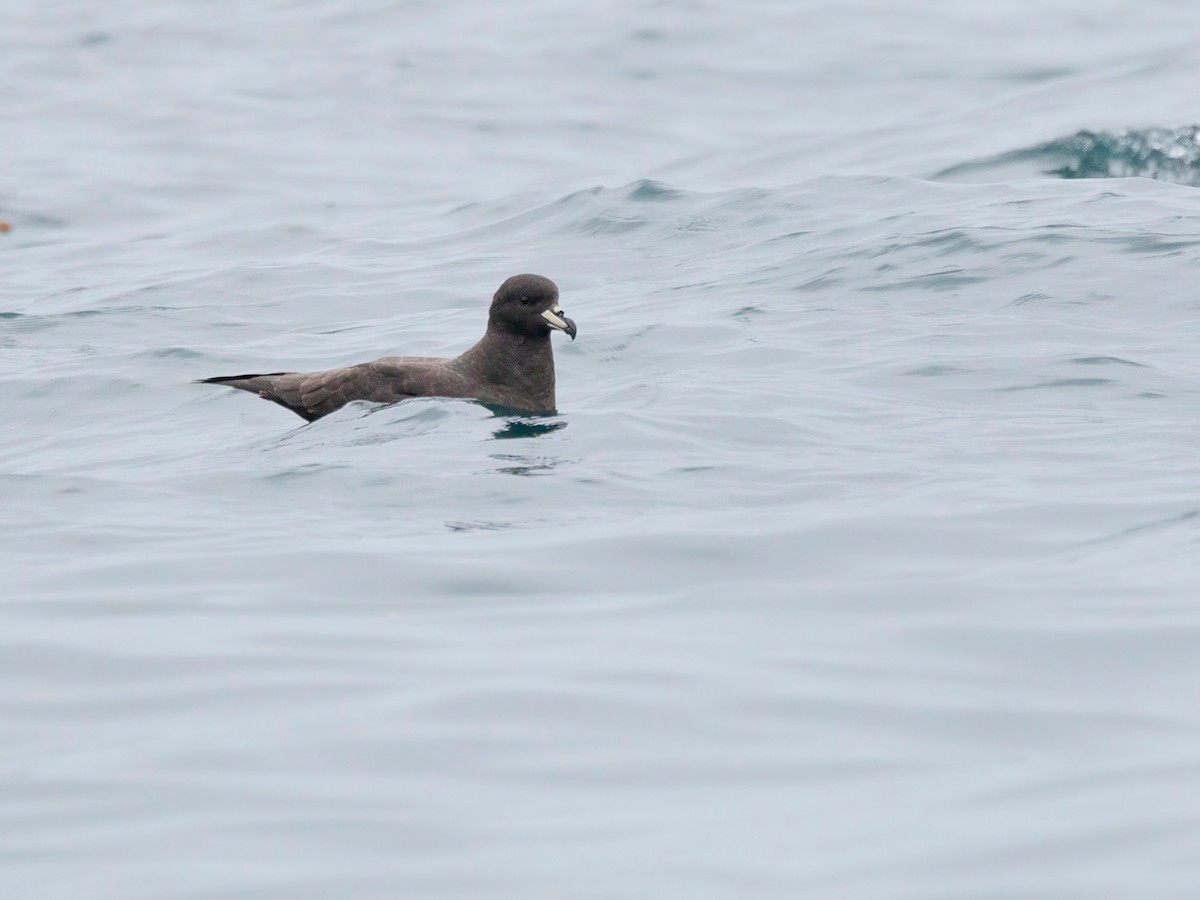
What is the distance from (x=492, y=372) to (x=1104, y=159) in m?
9.44

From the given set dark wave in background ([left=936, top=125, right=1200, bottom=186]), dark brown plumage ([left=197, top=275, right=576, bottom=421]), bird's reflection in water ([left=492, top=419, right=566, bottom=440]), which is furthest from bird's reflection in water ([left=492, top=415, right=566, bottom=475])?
dark wave in background ([left=936, top=125, right=1200, bottom=186])

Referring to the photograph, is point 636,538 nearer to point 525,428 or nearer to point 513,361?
point 525,428

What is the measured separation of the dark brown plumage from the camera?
10.2 metres

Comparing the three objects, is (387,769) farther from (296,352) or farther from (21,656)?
(296,352)

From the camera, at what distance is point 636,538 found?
23.6 ft

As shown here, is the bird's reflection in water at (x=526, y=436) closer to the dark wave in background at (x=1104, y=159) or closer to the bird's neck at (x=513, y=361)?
the bird's neck at (x=513, y=361)

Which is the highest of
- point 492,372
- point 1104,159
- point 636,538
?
point 1104,159

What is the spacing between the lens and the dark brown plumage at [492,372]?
33.3 ft

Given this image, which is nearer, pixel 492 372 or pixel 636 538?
pixel 636 538

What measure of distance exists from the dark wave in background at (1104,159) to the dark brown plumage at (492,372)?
8.38m

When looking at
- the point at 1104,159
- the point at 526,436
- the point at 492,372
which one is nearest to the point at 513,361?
the point at 492,372

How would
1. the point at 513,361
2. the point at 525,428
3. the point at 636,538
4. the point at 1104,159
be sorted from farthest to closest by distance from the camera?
the point at 1104,159 → the point at 513,361 → the point at 525,428 → the point at 636,538

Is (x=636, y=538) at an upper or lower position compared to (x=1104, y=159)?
lower

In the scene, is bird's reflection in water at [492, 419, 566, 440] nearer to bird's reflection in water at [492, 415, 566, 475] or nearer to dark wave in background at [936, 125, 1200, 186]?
bird's reflection in water at [492, 415, 566, 475]
